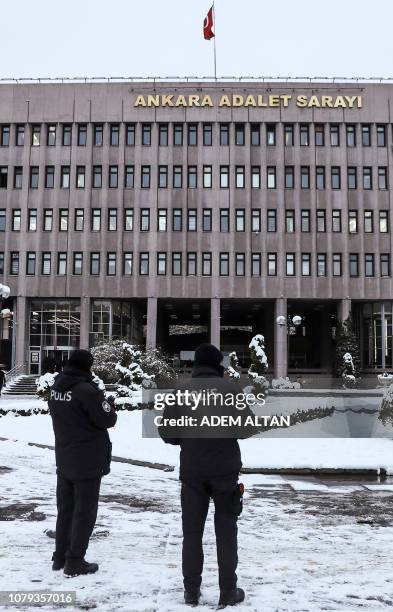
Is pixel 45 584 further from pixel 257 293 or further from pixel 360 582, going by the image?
pixel 257 293

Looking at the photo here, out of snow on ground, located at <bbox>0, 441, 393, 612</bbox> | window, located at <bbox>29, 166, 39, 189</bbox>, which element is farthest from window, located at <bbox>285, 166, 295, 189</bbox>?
snow on ground, located at <bbox>0, 441, 393, 612</bbox>

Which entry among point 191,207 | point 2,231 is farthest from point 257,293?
point 2,231

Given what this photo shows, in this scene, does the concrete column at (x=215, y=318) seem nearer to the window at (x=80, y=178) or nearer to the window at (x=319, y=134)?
the window at (x=80, y=178)

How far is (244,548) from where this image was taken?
253 inches

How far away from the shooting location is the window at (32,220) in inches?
1938

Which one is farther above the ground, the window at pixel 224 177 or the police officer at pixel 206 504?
the window at pixel 224 177

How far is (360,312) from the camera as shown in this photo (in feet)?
169

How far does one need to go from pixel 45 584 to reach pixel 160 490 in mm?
5075

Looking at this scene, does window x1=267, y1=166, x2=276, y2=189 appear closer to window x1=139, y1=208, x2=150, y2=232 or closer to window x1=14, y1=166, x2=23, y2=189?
window x1=139, y1=208, x2=150, y2=232

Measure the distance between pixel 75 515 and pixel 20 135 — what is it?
50.3 metres

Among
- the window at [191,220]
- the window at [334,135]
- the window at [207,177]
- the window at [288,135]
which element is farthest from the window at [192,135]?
the window at [334,135]

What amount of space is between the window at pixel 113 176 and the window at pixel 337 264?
1930cm

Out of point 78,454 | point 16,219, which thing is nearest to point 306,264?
point 16,219

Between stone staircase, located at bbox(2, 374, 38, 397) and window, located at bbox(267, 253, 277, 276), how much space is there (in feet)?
67.8
